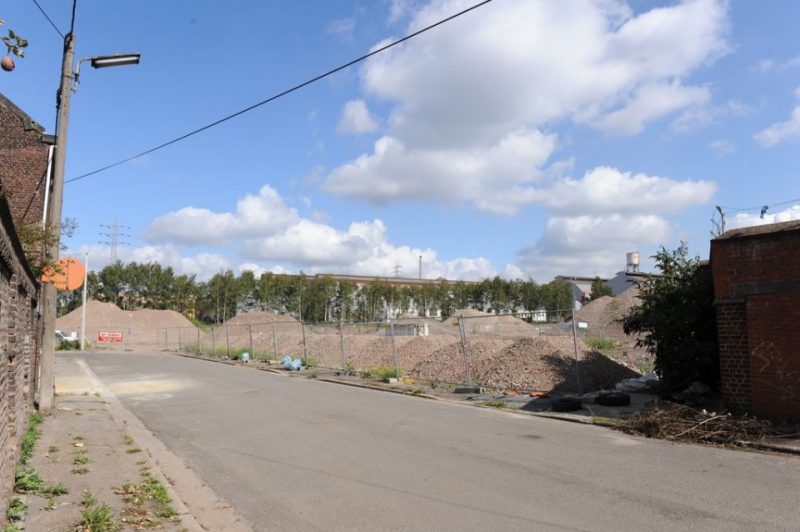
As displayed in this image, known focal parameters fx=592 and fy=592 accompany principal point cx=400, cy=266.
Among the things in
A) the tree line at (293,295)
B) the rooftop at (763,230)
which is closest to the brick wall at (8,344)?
the rooftop at (763,230)

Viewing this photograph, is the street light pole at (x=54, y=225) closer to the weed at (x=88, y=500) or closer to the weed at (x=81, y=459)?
the weed at (x=81, y=459)

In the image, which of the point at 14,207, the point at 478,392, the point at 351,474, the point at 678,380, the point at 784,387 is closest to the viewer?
the point at 351,474

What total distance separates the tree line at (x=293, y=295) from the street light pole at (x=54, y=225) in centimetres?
6731

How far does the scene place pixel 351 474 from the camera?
7.67m

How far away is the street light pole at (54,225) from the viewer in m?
12.8

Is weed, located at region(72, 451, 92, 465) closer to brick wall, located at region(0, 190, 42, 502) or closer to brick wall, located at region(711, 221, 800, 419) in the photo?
brick wall, located at region(0, 190, 42, 502)

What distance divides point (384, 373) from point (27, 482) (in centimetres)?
1463

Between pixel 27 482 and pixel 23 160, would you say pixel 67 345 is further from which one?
pixel 27 482

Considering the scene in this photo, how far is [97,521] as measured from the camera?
5430 millimetres

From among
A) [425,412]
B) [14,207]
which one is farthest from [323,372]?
[14,207]

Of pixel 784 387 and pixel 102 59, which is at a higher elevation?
pixel 102 59

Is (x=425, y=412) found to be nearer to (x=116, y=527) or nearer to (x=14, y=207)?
(x=116, y=527)

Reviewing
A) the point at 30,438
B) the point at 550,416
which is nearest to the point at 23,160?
the point at 30,438

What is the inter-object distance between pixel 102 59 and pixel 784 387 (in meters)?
15.7
